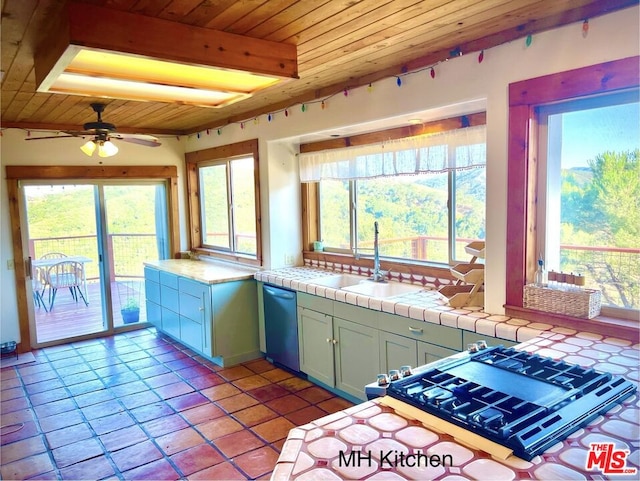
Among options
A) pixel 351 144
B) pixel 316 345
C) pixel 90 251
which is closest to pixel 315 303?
pixel 316 345

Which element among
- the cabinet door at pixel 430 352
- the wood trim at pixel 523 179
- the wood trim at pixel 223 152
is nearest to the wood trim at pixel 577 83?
the wood trim at pixel 523 179

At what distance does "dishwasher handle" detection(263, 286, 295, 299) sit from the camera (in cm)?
387

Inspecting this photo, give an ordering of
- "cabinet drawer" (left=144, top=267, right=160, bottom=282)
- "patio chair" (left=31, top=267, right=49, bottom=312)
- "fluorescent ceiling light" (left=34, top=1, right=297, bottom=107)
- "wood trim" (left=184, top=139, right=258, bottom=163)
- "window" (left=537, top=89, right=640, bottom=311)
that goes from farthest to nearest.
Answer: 1. "cabinet drawer" (left=144, top=267, right=160, bottom=282)
2. "patio chair" (left=31, top=267, right=49, bottom=312)
3. "wood trim" (left=184, top=139, right=258, bottom=163)
4. "window" (left=537, top=89, right=640, bottom=311)
5. "fluorescent ceiling light" (left=34, top=1, right=297, bottom=107)

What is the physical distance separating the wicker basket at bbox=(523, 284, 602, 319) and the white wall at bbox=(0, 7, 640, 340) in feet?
0.63

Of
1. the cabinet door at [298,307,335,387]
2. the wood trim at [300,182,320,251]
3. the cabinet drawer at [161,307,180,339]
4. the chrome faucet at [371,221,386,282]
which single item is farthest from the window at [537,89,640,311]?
the cabinet drawer at [161,307,180,339]

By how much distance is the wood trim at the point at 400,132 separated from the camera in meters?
3.07

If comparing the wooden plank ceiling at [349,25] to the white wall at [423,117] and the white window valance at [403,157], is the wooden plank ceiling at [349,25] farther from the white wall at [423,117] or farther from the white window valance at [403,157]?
the white window valance at [403,157]

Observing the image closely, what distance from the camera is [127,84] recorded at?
8.43 ft

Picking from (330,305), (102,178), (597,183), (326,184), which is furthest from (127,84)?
(102,178)

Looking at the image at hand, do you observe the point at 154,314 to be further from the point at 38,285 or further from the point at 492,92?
the point at 492,92

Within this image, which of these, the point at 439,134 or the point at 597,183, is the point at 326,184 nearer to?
the point at 439,134

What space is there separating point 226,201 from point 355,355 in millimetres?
2731

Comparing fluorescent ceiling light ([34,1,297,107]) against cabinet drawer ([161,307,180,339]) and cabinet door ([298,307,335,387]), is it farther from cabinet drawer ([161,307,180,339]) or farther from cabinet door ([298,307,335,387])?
cabinet drawer ([161,307,180,339])

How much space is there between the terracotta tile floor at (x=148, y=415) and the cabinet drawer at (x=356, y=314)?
69 centimetres
